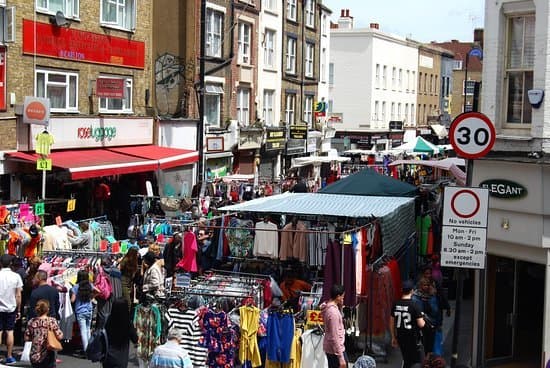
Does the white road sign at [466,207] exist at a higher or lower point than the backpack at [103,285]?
higher

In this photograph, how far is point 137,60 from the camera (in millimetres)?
27781

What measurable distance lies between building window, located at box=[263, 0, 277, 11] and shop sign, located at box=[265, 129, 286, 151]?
6.46m

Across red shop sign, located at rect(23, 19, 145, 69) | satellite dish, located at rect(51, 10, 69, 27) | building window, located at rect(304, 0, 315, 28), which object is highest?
building window, located at rect(304, 0, 315, 28)

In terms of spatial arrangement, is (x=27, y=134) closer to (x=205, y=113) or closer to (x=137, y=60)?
(x=137, y=60)

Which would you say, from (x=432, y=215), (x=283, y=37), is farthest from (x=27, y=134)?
(x=283, y=37)

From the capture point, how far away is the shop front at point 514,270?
1224cm

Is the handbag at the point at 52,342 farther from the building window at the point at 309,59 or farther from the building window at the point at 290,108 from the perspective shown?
the building window at the point at 309,59

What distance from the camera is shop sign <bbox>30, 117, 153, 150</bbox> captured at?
23.2m

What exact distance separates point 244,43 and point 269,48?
3.92 meters

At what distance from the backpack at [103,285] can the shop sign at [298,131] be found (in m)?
30.1

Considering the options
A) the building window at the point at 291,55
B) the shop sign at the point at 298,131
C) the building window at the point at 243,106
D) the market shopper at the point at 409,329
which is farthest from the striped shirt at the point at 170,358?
the building window at the point at 291,55

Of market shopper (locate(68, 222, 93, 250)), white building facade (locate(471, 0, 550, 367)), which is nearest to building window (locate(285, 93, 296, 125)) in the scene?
market shopper (locate(68, 222, 93, 250))

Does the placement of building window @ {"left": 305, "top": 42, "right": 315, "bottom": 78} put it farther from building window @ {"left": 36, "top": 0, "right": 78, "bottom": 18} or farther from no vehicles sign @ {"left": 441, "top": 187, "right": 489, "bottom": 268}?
no vehicles sign @ {"left": 441, "top": 187, "right": 489, "bottom": 268}

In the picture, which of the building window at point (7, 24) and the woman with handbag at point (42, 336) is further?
the building window at point (7, 24)
